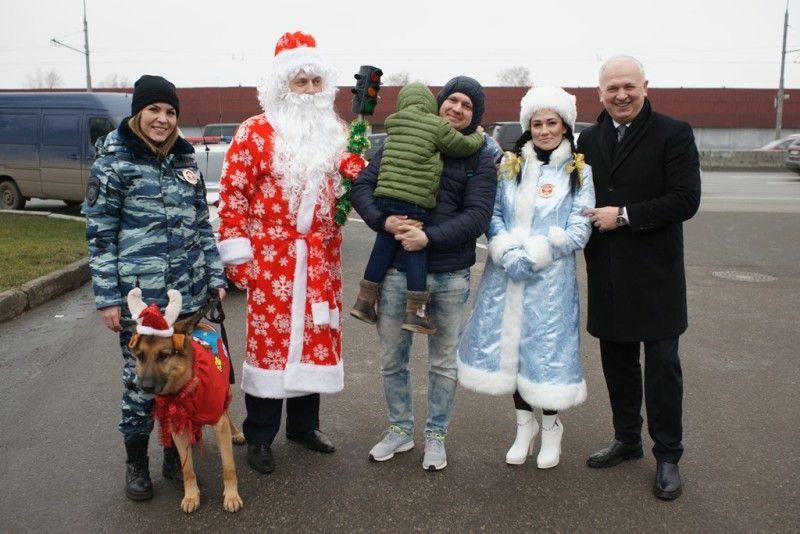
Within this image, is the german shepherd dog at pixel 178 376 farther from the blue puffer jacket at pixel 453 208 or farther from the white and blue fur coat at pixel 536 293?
the white and blue fur coat at pixel 536 293

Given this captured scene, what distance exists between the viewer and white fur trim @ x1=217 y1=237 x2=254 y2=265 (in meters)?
3.71

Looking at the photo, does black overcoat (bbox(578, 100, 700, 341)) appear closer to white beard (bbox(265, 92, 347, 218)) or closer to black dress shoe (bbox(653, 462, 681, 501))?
black dress shoe (bbox(653, 462, 681, 501))

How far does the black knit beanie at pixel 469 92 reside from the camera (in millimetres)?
3648

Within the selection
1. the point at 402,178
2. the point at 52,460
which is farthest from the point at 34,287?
the point at 402,178

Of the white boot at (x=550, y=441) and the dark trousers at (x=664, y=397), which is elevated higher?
the dark trousers at (x=664, y=397)

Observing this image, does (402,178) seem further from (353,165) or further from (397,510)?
(397,510)

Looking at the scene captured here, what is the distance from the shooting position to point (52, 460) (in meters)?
3.89

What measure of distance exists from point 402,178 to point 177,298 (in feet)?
3.99

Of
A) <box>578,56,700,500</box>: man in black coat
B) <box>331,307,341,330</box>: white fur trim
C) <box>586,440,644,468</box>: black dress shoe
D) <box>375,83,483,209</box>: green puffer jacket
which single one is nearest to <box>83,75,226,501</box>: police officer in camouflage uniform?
<box>331,307,341,330</box>: white fur trim

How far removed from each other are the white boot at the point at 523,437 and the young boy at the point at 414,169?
2.43 feet

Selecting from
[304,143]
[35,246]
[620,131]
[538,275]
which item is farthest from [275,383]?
[35,246]

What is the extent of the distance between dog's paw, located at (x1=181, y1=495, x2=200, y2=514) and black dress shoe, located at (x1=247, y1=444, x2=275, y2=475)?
46cm

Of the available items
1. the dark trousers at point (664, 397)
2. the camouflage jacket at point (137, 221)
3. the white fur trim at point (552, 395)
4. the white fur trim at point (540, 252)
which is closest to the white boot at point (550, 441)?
the white fur trim at point (552, 395)

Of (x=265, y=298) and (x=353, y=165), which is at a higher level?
(x=353, y=165)
